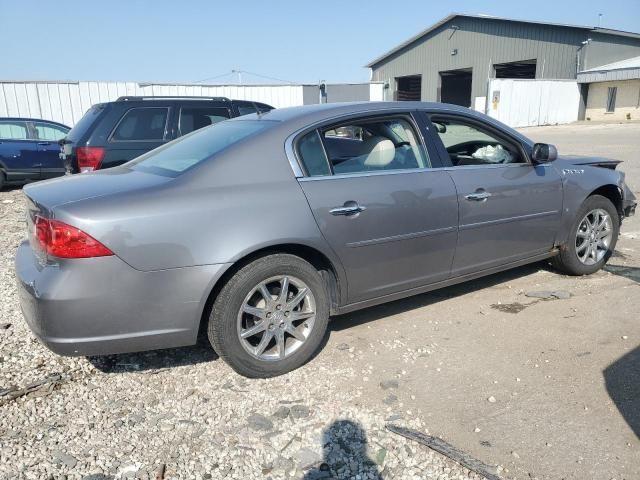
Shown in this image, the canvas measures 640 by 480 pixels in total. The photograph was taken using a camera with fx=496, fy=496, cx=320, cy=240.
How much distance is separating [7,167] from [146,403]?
9589mm

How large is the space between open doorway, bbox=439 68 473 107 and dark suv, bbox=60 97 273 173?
4027 centimetres

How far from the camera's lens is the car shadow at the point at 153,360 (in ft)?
10.5

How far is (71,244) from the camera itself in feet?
8.20

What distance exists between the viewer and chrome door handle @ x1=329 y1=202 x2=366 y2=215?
3082mm

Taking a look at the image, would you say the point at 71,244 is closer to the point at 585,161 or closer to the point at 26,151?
the point at 585,161

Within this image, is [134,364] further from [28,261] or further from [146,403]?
[28,261]

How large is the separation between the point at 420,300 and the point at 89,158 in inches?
185

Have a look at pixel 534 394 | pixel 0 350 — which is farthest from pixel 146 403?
pixel 534 394

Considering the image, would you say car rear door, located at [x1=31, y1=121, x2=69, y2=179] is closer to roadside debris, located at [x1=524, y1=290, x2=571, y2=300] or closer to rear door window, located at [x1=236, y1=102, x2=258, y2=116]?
rear door window, located at [x1=236, y1=102, x2=258, y2=116]

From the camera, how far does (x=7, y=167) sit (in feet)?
33.8

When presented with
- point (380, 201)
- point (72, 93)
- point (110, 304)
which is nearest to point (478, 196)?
point (380, 201)

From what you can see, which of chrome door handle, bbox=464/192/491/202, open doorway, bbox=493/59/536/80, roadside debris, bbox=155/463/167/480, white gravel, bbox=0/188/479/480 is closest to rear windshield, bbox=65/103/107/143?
white gravel, bbox=0/188/479/480

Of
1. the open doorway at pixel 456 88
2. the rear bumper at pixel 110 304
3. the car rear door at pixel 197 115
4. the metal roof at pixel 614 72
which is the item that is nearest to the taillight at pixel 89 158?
the car rear door at pixel 197 115

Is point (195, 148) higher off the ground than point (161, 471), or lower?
higher
